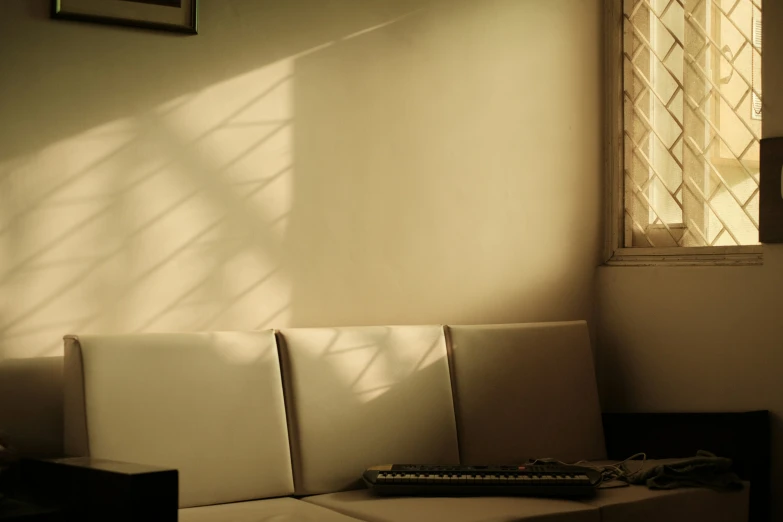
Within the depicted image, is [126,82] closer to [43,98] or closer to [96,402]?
[43,98]

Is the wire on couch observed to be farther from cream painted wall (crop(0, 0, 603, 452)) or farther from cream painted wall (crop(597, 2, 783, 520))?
cream painted wall (crop(0, 0, 603, 452))

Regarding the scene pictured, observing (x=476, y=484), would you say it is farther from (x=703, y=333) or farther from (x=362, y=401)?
(x=703, y=333)

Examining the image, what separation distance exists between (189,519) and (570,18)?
225 centimetres

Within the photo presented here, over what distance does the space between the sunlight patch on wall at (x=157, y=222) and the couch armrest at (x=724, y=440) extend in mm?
1224

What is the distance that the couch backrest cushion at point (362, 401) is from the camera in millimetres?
2352

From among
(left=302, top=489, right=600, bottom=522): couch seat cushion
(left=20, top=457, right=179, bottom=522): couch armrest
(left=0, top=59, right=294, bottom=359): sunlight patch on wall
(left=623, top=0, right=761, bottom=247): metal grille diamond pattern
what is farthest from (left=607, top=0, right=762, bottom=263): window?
(left=20, top=457, right=179, bottom=522): couch armrest

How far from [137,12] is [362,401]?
1244 mm

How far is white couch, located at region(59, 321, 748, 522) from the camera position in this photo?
2.09 m

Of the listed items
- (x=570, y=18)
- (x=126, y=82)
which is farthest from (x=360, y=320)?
(x=570, y=18)

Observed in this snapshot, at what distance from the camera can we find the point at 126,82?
2381 mm

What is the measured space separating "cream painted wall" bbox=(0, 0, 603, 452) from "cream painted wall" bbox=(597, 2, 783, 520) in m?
0.20

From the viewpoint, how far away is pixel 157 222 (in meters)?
2.41

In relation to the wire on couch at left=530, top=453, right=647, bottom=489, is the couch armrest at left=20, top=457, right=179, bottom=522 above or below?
above

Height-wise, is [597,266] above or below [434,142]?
below
